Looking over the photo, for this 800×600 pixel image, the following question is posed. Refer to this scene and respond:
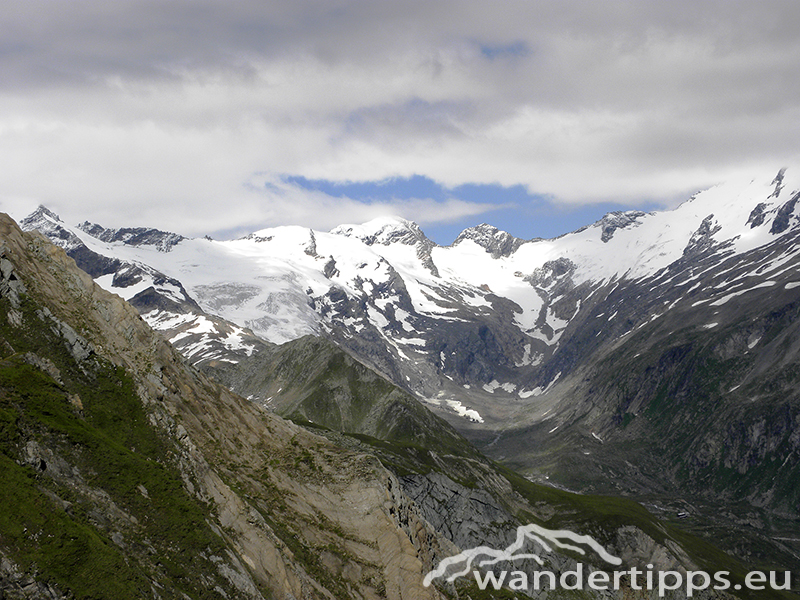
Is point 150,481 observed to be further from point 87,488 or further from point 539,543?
point 539,543

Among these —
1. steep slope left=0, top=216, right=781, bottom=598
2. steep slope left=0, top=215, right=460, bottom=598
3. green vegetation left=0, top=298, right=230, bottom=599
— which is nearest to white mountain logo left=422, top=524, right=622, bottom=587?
steep slope left=0, top=216, right=781, bottom=598

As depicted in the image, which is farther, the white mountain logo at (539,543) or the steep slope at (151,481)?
the white mountain logo at (539,543)

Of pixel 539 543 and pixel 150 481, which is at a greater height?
pixel 539 543

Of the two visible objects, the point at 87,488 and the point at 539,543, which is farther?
the point at 539,543

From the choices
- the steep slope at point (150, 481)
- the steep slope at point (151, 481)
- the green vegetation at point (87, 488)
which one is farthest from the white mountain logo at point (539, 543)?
the green vegetation at point (87, 488)

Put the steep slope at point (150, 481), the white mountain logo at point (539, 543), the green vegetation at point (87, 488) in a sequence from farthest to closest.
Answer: the white mountain logo at point (539, 543)
the steep slope at point (150, 481)
the green vegetation at point (87, 488)

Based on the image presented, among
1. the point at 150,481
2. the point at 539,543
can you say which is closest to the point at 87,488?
the point at 150,481

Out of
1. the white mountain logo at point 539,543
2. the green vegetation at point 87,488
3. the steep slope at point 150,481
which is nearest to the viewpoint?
the green vegetation at point 87,488

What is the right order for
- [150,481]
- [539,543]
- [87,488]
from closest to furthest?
[87,488], [150,481], [539,543]

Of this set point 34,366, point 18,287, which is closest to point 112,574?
point 34,366

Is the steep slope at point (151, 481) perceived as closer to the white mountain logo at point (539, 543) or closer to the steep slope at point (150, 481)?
the steep slope at point (150, 481)

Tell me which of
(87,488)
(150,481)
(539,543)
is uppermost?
(539,543)

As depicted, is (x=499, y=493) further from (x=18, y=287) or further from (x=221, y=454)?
(x=18, y=287)

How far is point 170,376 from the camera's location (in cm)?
7062
